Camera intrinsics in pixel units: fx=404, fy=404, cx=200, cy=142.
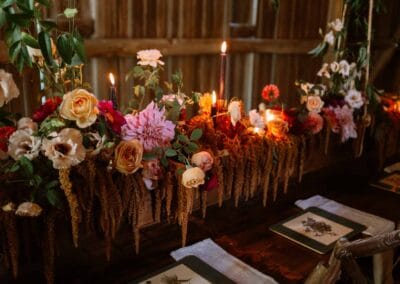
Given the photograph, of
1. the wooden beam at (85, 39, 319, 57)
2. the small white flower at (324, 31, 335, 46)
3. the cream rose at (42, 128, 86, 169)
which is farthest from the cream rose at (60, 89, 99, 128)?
the small white flower at (324, 31, 335, 46)

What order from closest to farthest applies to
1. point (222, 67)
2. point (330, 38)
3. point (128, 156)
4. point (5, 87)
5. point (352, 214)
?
point (5, 87)
point (128, 156)
point (222, 67)
point (352, 214)
point (330, 38)

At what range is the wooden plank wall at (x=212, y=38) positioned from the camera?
7.18 feet

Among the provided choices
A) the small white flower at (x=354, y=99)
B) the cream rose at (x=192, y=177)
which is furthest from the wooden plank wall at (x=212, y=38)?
the cream rose at (x=192, y=177)

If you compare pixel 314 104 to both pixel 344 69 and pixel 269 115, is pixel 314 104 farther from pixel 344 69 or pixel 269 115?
pixel 344 69

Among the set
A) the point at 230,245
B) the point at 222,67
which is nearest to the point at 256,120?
the point at 222,67

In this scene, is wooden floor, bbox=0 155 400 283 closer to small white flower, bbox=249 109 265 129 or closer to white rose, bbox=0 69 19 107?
small white flower, bbox=249 109 265 129

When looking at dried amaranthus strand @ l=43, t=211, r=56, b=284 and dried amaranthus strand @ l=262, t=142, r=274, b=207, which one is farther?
dried amaranthus strand @ l=262, t=142, r=274, b=207

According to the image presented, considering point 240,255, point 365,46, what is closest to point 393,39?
point 365,46

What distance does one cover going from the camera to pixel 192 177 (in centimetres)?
114

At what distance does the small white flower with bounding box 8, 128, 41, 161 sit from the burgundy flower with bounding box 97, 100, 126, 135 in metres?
0.19

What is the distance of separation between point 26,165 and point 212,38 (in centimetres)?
186

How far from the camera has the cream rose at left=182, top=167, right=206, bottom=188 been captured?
1142 millimetres

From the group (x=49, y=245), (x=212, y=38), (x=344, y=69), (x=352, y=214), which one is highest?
(x=212, y=38)

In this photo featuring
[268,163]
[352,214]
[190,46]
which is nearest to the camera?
[268,163]
